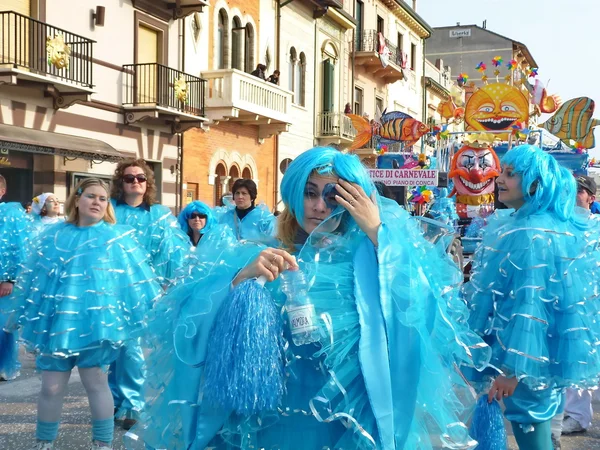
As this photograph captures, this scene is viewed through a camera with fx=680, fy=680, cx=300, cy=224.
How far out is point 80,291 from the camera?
3.90m

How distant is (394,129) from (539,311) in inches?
513

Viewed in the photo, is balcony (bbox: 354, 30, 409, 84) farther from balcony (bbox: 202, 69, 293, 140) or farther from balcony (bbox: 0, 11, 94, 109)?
balcony (bbox: 0, 11, 94, 109)

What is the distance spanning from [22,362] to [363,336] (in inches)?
231

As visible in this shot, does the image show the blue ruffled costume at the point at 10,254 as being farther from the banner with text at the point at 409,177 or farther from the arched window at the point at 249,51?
the arched window at the point at 249,51

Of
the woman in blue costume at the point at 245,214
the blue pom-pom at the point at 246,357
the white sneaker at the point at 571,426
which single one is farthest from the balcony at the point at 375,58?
the blue pom-pom at the point at 246,357

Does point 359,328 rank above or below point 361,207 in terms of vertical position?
below

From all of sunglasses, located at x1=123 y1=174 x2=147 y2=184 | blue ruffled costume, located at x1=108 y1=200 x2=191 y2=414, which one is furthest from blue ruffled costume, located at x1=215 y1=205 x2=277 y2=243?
sunglasses, located at x1=123 y1=174 x2=147 y2=184

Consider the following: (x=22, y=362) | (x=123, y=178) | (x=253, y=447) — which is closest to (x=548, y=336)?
(x=253, y=447)

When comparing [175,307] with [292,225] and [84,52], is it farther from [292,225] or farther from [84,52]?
[84,52]

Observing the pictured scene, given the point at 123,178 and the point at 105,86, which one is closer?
the point at 123,178

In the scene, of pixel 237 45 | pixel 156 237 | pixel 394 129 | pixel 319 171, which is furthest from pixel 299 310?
pixel 237 45

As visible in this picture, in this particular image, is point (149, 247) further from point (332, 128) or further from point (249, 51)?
point (332, 128)

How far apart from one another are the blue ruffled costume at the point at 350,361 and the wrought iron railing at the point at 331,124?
23017mm

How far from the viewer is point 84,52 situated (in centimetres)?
1387
